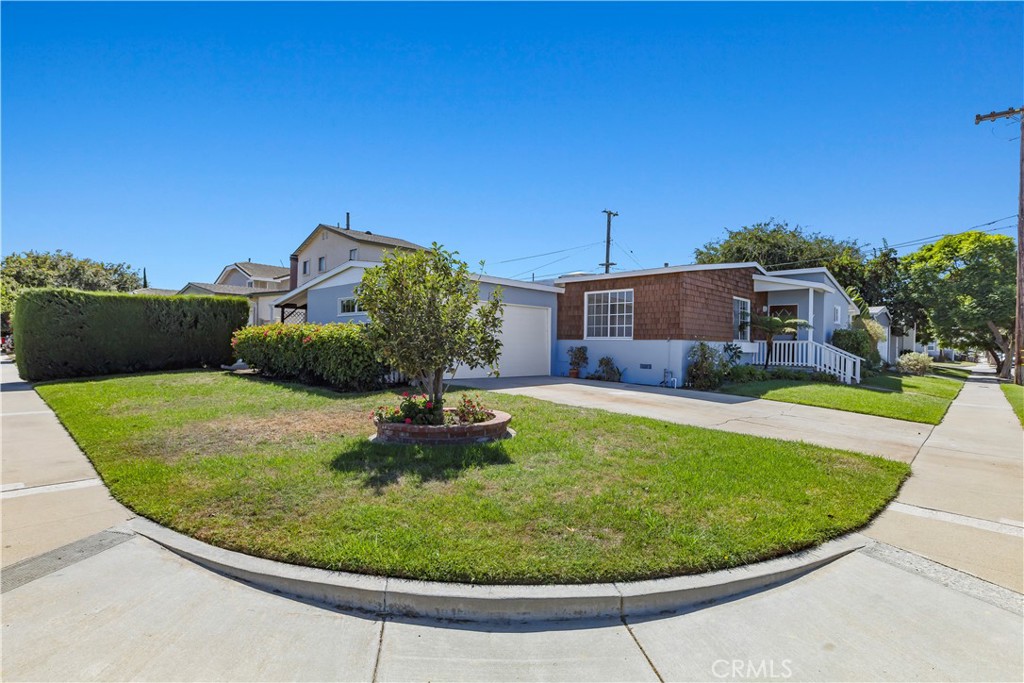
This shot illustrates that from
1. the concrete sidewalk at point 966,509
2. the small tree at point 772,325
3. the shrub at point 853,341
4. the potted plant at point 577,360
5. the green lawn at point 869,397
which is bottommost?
the concrete sidewalk at point 966,509

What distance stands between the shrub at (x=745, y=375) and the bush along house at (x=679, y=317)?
1.06 m

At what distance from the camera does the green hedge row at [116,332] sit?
1309 centimetres

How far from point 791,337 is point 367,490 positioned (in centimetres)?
1778

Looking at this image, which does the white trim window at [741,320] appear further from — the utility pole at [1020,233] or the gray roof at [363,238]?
the gray roof at [363,238]

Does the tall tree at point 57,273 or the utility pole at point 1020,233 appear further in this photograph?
the tall tree at point 57,273

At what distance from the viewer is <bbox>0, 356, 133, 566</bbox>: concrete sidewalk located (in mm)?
3667

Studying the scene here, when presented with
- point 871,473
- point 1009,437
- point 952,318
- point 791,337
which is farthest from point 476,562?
point 952,318

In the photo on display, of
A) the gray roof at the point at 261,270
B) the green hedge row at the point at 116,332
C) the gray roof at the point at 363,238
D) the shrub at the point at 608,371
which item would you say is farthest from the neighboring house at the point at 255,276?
the shrub at the point at 608,371

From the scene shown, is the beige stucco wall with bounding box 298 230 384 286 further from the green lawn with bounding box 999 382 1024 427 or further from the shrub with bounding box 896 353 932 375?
the shrub with bounding box 896 353 932 375

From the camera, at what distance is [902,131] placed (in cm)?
1334

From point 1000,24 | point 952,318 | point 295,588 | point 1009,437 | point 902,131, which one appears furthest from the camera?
point 952,318

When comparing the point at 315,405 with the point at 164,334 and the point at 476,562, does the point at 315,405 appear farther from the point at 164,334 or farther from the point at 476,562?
the point at 164,334

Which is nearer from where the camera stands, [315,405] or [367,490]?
[367,490]

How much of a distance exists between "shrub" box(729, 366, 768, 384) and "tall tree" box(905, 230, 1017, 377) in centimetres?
1637
